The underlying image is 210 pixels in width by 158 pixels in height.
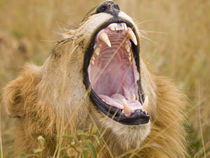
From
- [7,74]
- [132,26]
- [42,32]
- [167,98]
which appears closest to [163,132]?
[167,98]

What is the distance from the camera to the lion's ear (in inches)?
137

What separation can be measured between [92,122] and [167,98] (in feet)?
2.62

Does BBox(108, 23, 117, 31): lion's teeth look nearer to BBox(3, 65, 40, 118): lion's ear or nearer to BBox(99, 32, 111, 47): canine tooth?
BBox(99, 32, 111, 47): canine tooth

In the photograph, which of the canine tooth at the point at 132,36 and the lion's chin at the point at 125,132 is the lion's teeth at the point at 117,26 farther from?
the lion's chin at the point at 125,132

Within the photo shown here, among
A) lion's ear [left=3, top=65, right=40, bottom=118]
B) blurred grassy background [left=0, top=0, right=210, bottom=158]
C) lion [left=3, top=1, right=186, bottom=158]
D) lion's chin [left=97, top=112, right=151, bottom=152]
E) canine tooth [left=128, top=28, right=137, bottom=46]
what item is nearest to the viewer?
lion's chin [left=97, top=112, right=151, bottom=152]

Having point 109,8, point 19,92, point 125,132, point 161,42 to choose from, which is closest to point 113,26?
point 109,8

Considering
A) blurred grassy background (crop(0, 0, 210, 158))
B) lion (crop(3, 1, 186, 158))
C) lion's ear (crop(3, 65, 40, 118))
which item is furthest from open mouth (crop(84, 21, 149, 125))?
blurred grassy background (crop(0, 0, 210, 158))

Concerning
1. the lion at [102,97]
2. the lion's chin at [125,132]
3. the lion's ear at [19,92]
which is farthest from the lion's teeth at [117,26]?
the lion's ear at [19,92]

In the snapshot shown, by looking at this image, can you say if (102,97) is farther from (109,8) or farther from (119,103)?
(109,8)

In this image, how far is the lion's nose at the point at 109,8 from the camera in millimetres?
3124

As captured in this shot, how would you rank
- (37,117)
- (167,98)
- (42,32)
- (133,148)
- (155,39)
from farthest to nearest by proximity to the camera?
(42,32) → (155,39) → (167,98) → (37,117) → (133,148)

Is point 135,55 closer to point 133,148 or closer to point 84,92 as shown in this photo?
point 84,92

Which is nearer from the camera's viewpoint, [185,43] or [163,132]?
[163,132]

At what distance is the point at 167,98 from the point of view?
356cm
